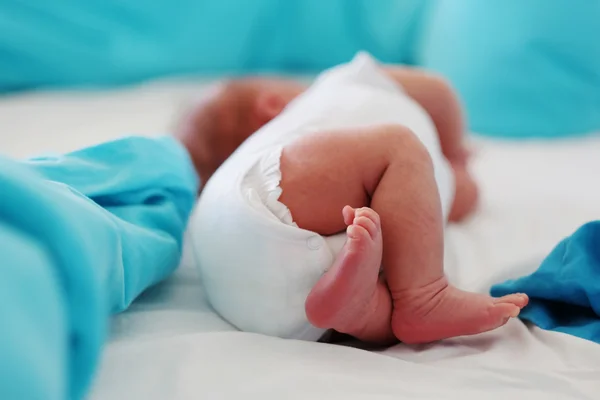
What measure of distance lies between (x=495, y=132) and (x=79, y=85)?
1007 mm

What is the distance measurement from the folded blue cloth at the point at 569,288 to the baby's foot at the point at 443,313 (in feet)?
0.21

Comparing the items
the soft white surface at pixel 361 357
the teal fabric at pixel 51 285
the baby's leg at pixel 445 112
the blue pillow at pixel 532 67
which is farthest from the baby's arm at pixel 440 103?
the teal fabric at pixel 51 285

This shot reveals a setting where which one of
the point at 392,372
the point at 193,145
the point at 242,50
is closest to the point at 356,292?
the point at 392,372

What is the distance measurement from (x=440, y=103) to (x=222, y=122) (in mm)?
353

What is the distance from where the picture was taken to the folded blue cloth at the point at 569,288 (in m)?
0.69

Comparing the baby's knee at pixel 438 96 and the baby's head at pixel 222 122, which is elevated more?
the baby's knee at pixel 438 96

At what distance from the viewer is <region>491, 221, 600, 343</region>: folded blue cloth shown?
69 centimetres

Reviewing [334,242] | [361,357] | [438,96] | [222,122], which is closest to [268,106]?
[222,122]

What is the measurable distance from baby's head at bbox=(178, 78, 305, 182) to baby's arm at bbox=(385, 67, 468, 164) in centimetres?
20

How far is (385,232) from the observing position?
681 mm

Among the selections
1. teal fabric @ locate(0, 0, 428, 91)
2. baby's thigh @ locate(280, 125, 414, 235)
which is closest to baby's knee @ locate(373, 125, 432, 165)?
baby's thigh @ locate(280, 125, 414, 235)

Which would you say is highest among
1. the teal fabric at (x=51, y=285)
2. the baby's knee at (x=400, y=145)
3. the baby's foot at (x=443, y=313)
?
the baby's knee at (x=400, y=145)

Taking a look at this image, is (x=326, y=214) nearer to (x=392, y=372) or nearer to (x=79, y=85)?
(x=392, y=372)

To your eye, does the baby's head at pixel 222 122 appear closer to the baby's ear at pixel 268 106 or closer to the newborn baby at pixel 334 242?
the baby's ear at pixel 268 106
